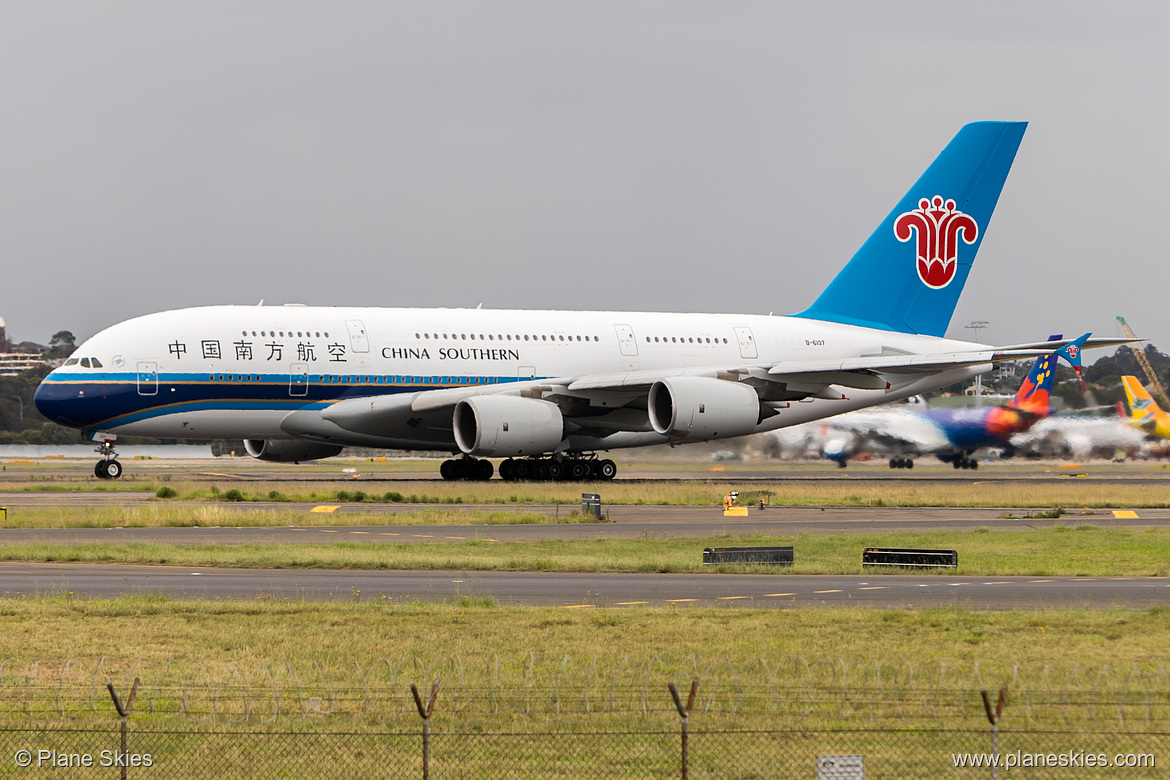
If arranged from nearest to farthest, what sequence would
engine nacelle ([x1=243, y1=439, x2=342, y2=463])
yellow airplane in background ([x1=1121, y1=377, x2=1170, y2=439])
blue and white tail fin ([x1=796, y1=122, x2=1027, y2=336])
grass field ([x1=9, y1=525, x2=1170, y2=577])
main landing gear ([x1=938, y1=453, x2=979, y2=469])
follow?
grass field ([x1=9, y1=525, x2=1170, y2=577])
engine nacelle ([x1=243, y1=439, x2=342, y2=463])
blue and white tail fin ([x1=796, y1=122, x2=1027, y2=336])
yellow airplane in background ([x1=1121, y1=377, x2=1170, y2=439])
main landing gear ([x1=938, y1=453, x2=979, y2=469])

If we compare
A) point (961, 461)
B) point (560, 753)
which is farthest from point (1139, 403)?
point (560, 753)

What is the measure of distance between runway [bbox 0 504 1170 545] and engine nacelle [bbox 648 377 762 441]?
479 centimetres

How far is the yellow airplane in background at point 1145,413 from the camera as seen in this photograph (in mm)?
60219

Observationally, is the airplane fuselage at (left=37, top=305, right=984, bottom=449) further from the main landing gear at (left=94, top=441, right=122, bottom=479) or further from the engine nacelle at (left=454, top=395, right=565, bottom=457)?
the main landing gear at (left=94, top=441, right=122, bottom=479)

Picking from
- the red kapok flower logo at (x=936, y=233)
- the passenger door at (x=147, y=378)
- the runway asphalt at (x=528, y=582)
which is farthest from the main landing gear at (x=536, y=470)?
the red kapok flower logo at (x=936, y=233)

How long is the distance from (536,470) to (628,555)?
21736 mm

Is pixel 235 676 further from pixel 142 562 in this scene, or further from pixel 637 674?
pixel 142 562

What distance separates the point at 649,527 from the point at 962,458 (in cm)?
3547

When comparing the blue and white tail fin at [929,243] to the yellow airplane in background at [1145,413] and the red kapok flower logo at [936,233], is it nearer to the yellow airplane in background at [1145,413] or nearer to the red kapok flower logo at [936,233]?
the red kapok flower logo at [936,233]

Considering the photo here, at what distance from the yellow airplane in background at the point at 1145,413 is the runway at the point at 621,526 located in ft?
62.8

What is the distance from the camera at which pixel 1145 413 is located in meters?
60.5

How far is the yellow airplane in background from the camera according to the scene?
198ft

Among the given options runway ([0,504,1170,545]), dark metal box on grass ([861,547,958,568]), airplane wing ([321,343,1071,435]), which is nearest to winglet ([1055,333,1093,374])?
airplane wing ([321,343,1071,435])

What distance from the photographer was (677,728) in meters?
13.4
